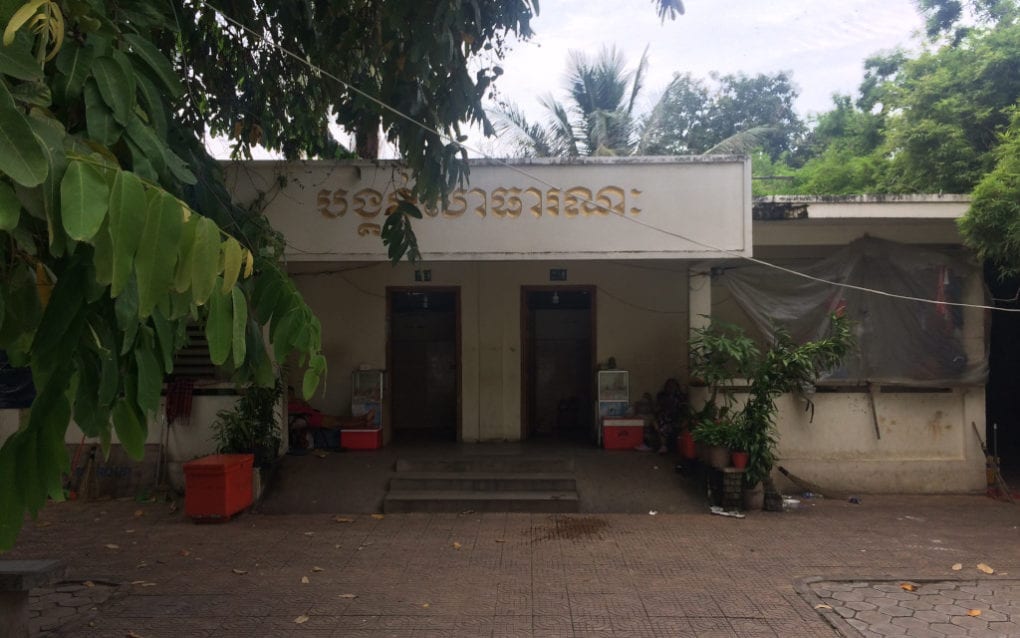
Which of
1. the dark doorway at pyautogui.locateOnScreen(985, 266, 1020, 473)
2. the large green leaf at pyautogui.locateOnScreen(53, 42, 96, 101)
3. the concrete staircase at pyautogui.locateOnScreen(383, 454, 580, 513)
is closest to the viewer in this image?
the large green leaf at pyautogui.locateOnScreen(53, 42, 96, 101)

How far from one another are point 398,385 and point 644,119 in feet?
39.8

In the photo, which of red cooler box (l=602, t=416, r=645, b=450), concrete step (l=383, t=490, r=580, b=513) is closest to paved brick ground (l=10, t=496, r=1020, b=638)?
concrete step (l=383, t=490, r=580, b=513)

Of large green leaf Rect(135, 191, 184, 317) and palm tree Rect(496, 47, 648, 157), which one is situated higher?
palm tree Rect(496, 47, 648, 157)

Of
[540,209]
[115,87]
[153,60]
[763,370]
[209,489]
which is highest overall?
[540,209]

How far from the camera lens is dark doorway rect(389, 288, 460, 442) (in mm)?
11109

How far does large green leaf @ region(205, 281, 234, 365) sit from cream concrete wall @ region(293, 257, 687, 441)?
26.8 ft

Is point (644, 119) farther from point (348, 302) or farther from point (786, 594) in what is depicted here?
point (786, 594)

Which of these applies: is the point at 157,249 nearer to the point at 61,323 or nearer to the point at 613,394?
the point at 61,323

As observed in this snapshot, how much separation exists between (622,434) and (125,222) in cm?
855

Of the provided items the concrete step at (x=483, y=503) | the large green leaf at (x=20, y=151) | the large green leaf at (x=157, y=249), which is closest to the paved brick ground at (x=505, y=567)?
the concrete step at (x=483, y=503)

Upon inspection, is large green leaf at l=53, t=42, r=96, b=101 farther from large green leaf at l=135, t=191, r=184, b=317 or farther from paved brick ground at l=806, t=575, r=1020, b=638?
paved brick ground at l=806, t=575, r=1020, b=638

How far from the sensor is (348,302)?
1071 centimetres

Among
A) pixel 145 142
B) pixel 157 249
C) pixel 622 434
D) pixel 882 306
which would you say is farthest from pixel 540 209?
pixel 157 249

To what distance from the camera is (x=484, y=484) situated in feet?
29.2
